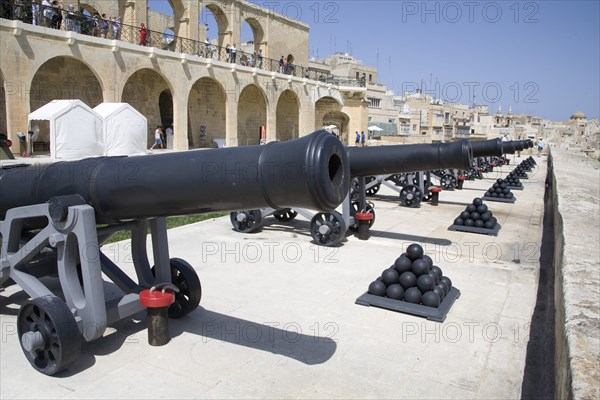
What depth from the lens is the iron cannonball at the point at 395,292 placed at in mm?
4680

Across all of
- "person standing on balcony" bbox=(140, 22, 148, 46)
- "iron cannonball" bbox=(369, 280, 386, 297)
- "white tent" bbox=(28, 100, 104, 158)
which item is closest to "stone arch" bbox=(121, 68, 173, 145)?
"person standing on balcony" bbox=(140, 22, 148, 46)

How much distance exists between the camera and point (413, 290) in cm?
463

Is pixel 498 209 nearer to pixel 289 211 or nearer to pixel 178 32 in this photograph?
pixel 289 211

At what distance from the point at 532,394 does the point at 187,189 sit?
2.49 m

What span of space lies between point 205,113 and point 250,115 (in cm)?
440

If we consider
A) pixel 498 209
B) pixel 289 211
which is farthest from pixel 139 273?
pixel 498 209

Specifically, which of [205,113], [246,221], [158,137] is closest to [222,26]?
[205,113]

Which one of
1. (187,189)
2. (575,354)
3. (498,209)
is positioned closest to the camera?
(575,354)

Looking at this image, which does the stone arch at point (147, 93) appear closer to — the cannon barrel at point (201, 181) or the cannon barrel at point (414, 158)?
the cannon barrel at point (414, 158)

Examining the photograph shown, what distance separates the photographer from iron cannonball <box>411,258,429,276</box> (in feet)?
15.2

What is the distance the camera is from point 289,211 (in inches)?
343

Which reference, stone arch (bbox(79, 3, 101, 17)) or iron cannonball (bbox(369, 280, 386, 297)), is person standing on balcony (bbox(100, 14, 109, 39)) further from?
iron cannonball (bbox(369, 280, 386, 297))

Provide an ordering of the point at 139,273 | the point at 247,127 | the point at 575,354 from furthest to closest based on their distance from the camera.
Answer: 1. the point at 247,127
2. the point at 139,273
3. the point at 575,354

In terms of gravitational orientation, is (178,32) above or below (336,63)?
below
